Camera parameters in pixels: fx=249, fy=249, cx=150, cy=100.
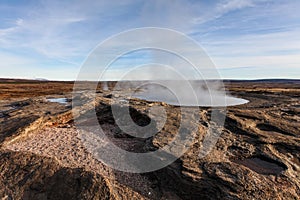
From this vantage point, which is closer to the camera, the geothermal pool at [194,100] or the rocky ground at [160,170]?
the rocky ground at [160,170]

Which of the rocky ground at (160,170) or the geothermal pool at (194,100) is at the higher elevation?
the geothermal pool at (194,100)

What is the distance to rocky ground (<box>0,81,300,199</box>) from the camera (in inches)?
297

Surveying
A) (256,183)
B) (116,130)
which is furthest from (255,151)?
(116,130)

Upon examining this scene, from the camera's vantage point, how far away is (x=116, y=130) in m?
12.7

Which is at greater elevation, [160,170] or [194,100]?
[194,100]

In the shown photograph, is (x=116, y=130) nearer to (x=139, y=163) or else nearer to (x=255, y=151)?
(x=139, y=163)

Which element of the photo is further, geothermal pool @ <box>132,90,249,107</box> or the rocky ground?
geothermal pool @ <box>132,90,249,107</box>

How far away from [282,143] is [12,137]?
1145 cm

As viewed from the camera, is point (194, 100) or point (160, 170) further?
point (194, 100)

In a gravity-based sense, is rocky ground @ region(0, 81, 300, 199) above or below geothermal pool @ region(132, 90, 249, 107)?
below

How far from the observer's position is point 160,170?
8555mm

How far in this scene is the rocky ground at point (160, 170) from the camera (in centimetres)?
755

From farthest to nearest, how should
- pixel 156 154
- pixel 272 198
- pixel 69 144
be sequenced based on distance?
pixel 69 144 → pixel 156 154 → pixel 272 198

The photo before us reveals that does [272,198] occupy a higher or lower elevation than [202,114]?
lower
